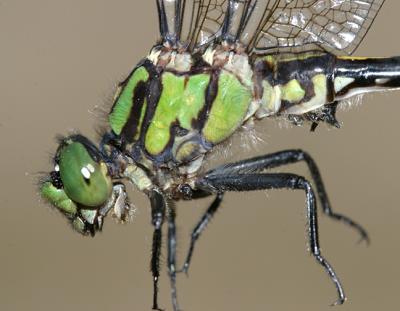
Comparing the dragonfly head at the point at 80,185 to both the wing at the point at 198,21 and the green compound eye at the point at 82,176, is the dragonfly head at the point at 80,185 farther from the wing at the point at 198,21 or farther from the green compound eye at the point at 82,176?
the wing at the point at 198,21

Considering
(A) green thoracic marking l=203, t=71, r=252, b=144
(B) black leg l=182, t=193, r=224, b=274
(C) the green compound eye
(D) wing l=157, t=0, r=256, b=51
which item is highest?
(D) wing l=157, t=0, r=256, b=51

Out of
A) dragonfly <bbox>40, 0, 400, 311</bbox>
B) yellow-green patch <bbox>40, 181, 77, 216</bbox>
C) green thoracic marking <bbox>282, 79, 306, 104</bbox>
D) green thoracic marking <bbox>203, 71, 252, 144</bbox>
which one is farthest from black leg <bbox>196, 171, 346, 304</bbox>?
yellow-green patch <bbox>40, 181, 77, 216</bbox>

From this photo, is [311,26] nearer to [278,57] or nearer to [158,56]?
[278,57]

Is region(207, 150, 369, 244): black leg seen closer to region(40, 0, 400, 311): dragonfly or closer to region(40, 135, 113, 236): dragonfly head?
region(40, 0, 400, 311): dragonfly

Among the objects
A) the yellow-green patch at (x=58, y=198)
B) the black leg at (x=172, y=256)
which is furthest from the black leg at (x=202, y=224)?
the yellow-green patch at (x=58, y=198)

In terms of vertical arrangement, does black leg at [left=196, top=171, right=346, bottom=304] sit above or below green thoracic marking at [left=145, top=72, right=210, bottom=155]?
below

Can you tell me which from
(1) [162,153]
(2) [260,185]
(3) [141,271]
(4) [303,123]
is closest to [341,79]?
(4) [303,123]
